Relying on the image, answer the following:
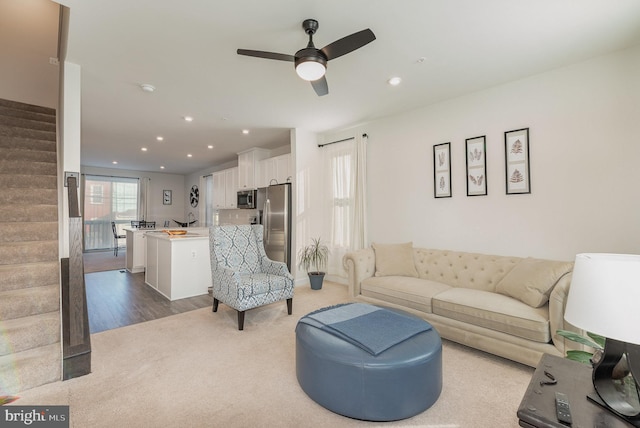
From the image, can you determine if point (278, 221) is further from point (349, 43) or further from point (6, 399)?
point (6, 399)

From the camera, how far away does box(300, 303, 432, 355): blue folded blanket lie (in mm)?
1867

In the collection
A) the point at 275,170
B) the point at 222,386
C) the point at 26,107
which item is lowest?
the point at 222,386

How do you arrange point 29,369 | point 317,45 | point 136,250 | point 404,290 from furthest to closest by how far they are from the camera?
point 136,250, point 404,290, point 317,45, point 29,369

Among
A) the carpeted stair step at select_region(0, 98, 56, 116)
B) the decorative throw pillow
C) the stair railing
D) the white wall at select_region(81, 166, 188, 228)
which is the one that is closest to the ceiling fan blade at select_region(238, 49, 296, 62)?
the stair railing

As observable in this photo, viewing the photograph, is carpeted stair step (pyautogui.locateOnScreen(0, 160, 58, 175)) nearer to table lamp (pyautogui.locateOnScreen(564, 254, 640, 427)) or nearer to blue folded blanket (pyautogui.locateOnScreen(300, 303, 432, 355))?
blue folded blanket (pyautogui.locateOnScreen(300, 303, 432, 355))

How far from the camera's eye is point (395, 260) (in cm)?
364

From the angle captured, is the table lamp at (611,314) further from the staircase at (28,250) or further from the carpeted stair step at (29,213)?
the carpeted stair step at (29,213)

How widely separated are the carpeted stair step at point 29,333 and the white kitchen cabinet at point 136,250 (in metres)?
3.57

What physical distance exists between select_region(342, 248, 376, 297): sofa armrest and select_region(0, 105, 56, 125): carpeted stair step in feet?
16.2

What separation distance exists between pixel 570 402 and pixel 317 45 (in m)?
2.82

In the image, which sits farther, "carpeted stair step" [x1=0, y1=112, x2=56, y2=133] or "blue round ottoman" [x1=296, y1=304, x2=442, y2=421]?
"carpeted stair step" [x1=0, y1=112, x2=56, y2=133]

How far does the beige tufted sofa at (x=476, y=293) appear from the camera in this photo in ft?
7.36

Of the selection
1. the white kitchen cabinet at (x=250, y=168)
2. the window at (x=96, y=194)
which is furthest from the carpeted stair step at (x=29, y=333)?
the window at (x=96, y=194)

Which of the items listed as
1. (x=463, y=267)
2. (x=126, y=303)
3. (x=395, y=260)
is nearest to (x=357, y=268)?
(x=395, y=260)
